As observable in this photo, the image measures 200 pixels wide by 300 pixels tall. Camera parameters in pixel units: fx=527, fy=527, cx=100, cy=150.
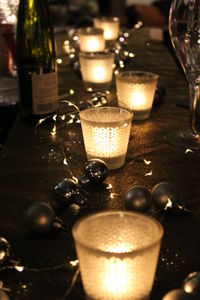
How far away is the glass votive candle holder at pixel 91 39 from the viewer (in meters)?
1.81

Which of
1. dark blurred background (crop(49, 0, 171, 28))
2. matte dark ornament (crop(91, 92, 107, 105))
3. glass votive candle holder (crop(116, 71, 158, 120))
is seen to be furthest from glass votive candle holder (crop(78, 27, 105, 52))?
dark blurred background (crop(49, 0, 171, 28))

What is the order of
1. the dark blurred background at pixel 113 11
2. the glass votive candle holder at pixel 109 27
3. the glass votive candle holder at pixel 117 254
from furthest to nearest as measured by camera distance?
the dark blurred background at pixel 113 11, the glass votive candle holder at pixel 109 27, the glass votive candle holder at pixel 117 254

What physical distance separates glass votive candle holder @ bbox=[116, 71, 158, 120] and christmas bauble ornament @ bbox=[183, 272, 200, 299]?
68cm

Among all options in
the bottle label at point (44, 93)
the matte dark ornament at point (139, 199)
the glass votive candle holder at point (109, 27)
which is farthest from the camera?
the glass votive candle holder at point (109, 27)

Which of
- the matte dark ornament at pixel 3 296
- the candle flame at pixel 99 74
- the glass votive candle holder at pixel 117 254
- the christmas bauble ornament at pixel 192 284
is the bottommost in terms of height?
the candle flame at pixel 99 74

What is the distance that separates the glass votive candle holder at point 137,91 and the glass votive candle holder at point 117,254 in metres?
0.66

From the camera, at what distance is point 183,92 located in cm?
140

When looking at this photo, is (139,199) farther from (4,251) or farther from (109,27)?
(109,27)

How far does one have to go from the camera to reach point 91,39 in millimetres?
1820

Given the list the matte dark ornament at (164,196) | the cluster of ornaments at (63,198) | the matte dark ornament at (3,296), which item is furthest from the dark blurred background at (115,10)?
the matte dark ornament at (3,296)

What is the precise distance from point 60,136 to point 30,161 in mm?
150

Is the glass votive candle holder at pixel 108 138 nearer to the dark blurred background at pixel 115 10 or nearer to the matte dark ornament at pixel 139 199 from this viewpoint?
the matte dark ornament at pixel 139 199

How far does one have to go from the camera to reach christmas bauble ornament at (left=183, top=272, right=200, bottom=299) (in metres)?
0.48

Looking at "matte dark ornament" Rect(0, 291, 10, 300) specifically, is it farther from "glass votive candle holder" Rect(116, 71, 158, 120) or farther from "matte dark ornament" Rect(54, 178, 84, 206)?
"glass votive candle holder" Rect(116, 71, 158, 120)
